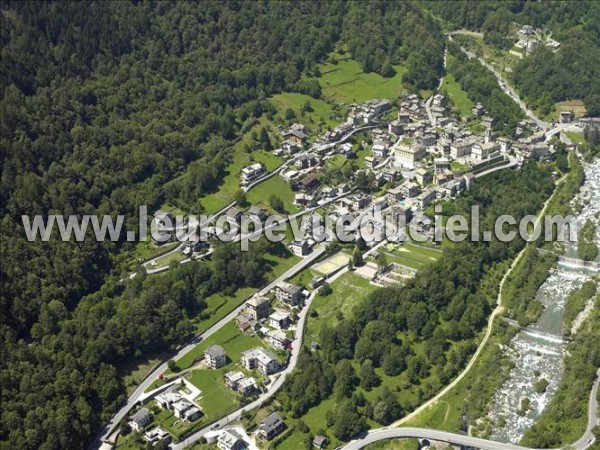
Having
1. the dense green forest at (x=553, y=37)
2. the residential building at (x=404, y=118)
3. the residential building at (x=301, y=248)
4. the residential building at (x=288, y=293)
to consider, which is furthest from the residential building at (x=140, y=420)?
the dense green forest at (x=553, y=37)

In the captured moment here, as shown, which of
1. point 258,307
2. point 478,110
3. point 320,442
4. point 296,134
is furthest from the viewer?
point 478,110

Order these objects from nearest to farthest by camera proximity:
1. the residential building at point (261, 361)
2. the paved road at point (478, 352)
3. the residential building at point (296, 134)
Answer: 1. the paved road at point (478, 352)
2. the residential building at point (261, 361)
3. the residential building at point (296, 134)

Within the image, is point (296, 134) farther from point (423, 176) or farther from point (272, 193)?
point (423, 176)

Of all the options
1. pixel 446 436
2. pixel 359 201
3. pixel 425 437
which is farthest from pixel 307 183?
pixel 446 436

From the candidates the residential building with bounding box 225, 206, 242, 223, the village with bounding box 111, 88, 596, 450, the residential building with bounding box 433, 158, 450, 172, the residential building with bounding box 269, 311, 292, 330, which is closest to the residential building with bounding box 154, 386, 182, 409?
the village with bounding box 111, 88, 596, 450

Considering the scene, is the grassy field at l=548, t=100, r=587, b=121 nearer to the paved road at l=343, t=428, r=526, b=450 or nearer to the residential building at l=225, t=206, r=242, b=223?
the residential building at l=225, t=206, r=242, b=223

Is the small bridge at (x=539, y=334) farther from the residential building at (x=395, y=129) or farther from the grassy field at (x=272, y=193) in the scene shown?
the residential building at (x=395, y=129)

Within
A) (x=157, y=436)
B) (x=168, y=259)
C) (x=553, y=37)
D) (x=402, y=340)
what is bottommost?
(x=157, y=436)
